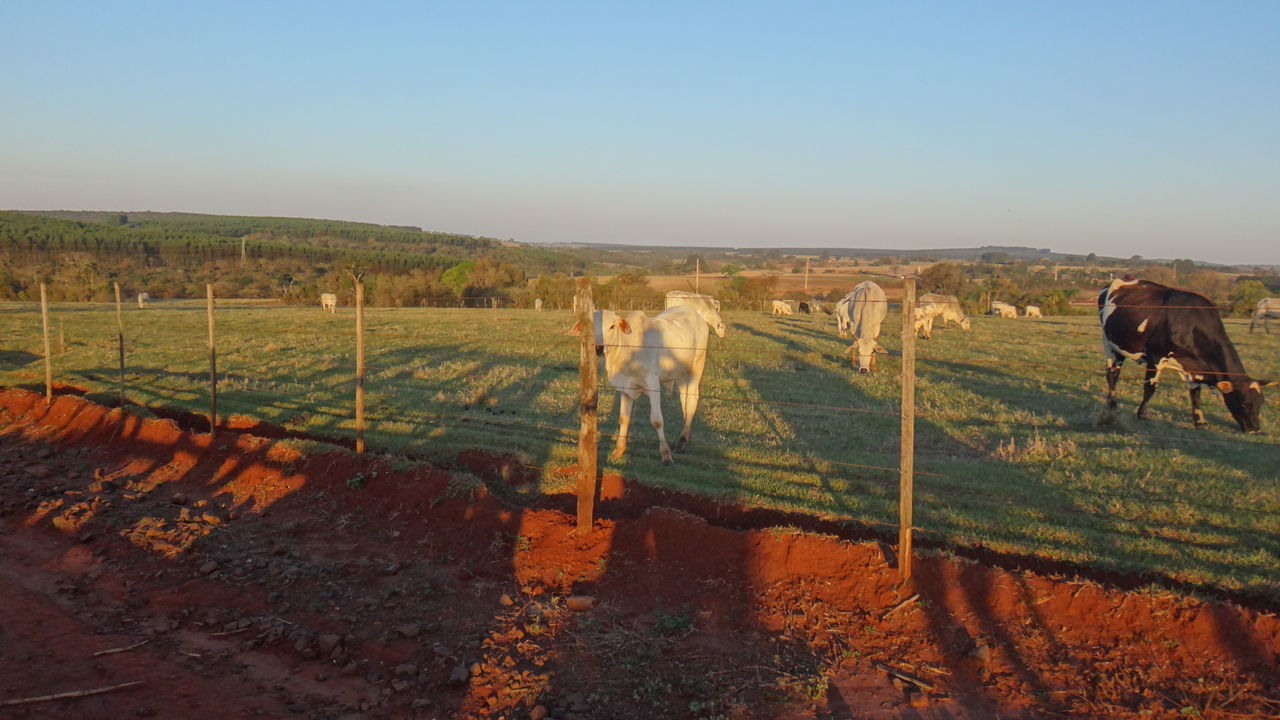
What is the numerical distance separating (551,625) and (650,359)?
540cm

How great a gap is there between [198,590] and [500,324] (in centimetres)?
2813

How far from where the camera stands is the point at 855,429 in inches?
489

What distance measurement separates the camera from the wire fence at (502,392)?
32.9 ft

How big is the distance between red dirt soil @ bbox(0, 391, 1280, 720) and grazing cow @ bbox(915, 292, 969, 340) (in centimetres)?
2447

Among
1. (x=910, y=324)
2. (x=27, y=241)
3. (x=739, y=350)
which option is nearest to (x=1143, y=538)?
(x=910, y=324)

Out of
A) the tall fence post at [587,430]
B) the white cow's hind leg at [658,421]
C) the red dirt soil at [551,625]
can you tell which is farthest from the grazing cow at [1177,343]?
the tall fence post at [587,430]

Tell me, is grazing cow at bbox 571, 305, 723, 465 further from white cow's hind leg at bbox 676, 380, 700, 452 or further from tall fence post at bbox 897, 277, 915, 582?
tall fence post at bbox 897, 277, 915, 582

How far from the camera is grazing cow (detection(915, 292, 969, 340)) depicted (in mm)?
29891

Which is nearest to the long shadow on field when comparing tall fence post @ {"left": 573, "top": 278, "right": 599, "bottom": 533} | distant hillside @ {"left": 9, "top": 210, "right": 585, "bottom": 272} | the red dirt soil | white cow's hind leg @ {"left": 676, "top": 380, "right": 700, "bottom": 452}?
the red dirt soil

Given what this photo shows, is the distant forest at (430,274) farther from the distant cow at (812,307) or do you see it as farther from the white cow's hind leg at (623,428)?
the white cow's hind leg at (623,428)

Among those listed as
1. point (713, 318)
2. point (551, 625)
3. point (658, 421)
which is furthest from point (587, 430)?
point (713, 318)

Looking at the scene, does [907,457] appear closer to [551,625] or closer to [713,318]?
[551,625]

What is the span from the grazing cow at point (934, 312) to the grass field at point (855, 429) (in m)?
5.06

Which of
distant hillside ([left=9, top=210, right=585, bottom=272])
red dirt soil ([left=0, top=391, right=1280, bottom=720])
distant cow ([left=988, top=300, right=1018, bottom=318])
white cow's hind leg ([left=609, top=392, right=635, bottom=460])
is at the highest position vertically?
distant hillside ([left=9, top=210, right=585, bottom=272])
